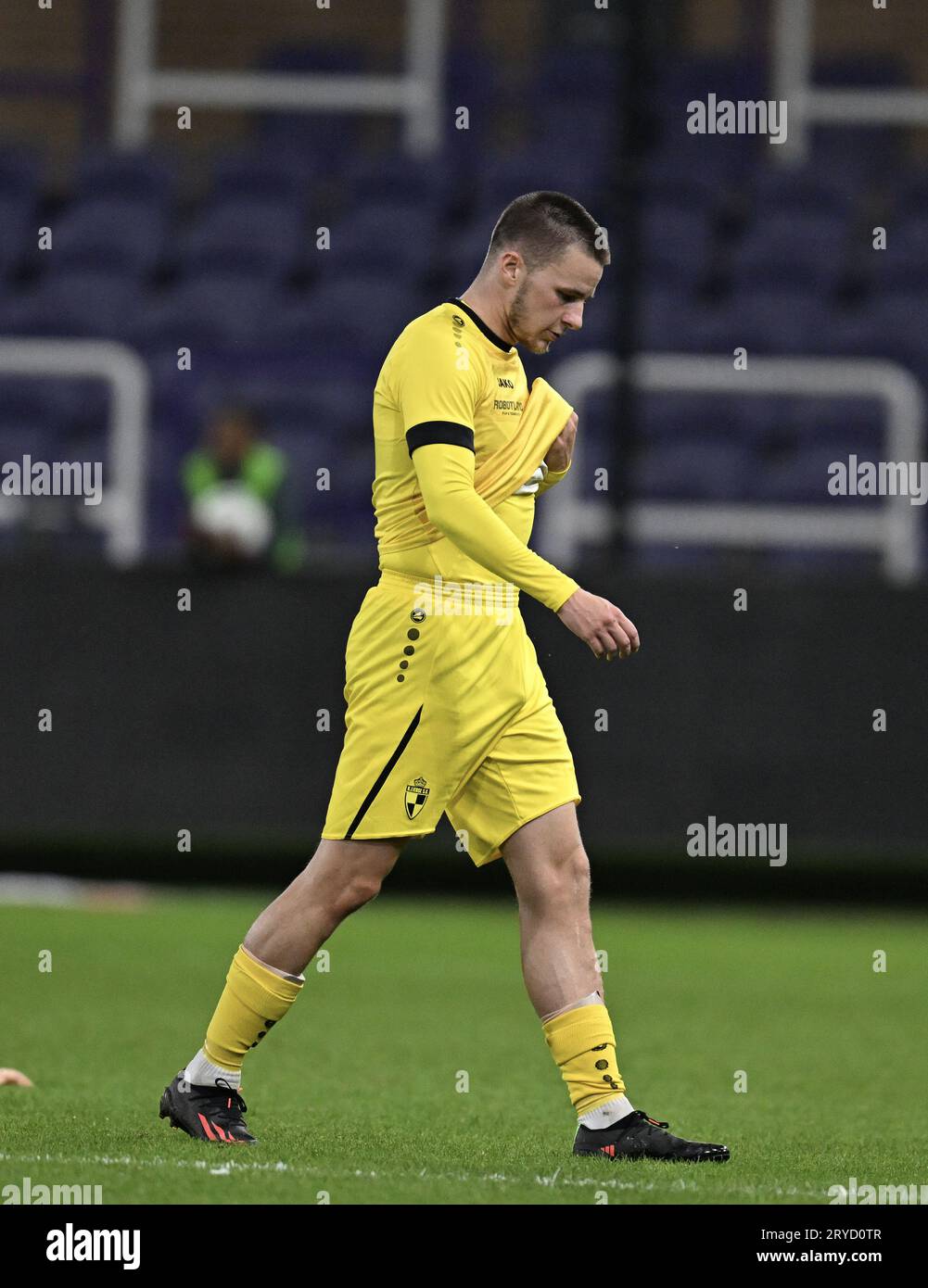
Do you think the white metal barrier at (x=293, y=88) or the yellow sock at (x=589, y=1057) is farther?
the white metal barrier at (x=293, y=88)

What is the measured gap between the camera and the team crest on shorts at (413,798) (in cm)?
556

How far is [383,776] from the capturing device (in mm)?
5566

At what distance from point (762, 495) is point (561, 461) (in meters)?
9.10

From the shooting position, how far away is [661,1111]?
668 centimetres

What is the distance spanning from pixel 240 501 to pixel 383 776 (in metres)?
7.42
